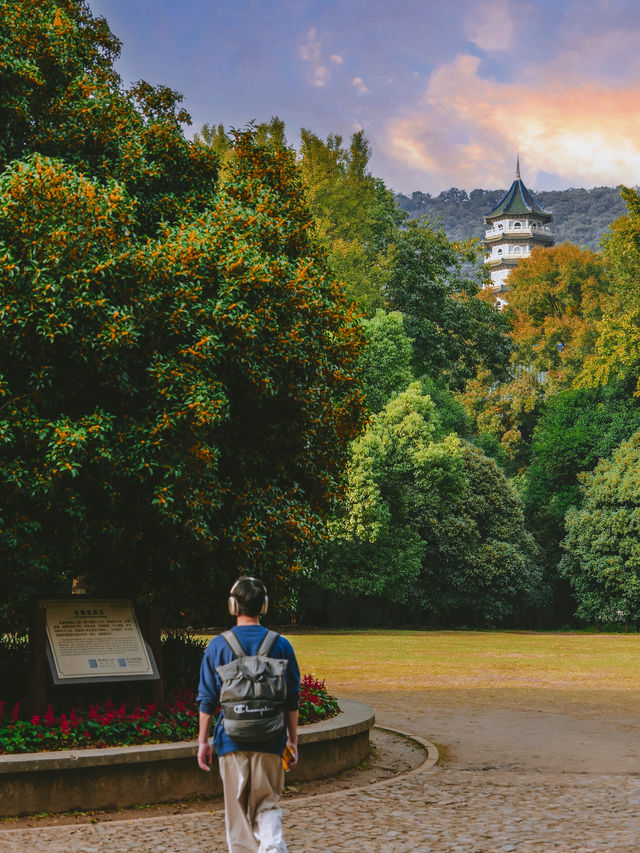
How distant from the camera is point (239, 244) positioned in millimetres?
9586

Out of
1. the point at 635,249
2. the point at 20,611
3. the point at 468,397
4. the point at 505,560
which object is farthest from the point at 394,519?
the point at 20,611

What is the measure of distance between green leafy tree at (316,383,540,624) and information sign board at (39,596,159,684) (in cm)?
2366

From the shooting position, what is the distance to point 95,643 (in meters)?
9.12

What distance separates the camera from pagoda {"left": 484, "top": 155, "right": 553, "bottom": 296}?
134m

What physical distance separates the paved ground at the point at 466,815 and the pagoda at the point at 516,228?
125 meters

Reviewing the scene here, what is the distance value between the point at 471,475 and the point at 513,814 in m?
37.3

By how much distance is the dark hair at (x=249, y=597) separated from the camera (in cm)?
529

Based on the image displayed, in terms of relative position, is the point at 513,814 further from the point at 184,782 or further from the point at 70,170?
the point at 70,170

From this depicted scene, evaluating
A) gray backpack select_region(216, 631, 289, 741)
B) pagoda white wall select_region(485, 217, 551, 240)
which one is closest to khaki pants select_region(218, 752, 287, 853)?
gray backpack select_region(216, 631, 289, 741)

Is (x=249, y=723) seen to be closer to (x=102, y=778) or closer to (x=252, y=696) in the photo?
(x=252, y=696)

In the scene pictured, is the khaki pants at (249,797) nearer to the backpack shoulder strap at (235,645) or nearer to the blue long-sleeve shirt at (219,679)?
the blue long-sleeve shirt at (219,679)

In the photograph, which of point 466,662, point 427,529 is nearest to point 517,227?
point 427,529

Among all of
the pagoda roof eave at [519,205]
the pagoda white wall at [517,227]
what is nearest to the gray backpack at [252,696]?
the pagoda white wall at [517,227]

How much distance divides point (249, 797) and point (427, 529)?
37.5 meters
